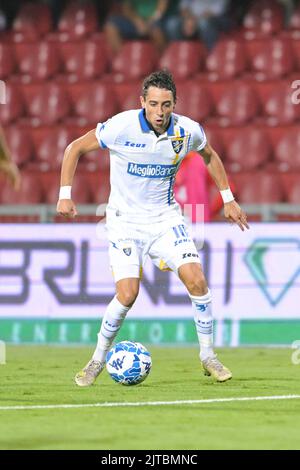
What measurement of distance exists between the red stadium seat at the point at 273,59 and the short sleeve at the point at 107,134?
9685mm

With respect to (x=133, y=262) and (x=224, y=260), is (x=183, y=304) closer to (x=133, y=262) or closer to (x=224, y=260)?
(x=224, y=260)

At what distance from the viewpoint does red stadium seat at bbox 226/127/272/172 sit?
Answer: 59.7 ft

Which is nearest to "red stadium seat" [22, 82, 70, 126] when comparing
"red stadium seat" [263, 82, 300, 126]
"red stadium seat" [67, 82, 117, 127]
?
"red stadium seat" [67, 82, 117, 127]

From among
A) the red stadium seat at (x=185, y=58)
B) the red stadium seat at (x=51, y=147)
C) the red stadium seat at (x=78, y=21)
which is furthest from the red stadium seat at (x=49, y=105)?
the red stadium seat at (x=185, y=58)

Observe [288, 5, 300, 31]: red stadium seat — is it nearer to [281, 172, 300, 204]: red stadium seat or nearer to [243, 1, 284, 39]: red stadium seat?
[243, 1, 284, 39]: red stadium seat

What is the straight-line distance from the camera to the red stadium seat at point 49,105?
65.8 feet

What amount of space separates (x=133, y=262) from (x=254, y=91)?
956 cm

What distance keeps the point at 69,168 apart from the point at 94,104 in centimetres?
1020

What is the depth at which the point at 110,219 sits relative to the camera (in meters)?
10.0

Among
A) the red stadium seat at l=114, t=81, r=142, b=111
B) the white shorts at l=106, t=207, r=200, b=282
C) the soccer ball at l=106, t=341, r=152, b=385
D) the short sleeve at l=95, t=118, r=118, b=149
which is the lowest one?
the soccer ball at l=106, t=341, r=152, b=385

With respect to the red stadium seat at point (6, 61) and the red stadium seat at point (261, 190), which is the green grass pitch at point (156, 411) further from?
the red stadium seat at point (6, 61)

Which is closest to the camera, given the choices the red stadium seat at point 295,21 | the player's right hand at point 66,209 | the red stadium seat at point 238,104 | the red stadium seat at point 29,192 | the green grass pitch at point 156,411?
the green grass pitch at point 156,411

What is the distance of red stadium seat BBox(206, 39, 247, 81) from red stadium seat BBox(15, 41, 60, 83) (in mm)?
2669

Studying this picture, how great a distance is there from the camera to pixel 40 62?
20.8 meters
